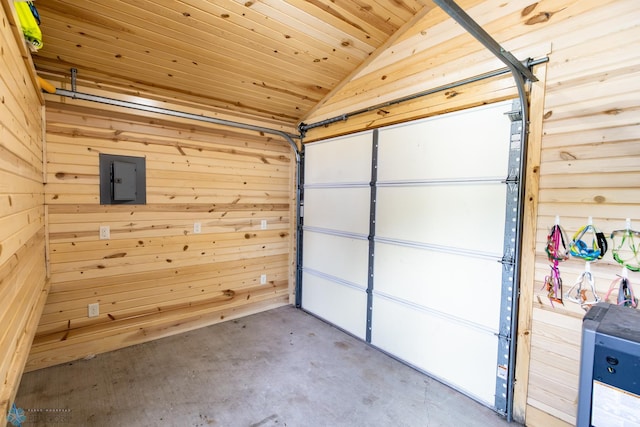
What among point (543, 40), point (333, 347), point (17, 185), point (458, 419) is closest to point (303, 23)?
point (543, 40)

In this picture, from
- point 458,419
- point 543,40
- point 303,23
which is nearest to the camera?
point 543,40

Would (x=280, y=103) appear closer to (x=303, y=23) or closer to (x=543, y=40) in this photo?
(x=303, y=23)

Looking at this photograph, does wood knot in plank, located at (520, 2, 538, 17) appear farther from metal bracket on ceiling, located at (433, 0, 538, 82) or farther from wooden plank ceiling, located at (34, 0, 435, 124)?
wooden plank ceiling, located at (34, 0, 435, 124)

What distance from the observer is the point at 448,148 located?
7.64 ft

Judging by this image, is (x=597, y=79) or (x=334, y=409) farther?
(x=334, y=409)

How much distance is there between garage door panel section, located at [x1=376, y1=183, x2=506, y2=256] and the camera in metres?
2.09

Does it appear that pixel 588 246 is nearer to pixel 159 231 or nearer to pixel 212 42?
pixel 212 42

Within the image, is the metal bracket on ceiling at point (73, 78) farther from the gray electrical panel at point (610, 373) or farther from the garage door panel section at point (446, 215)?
the gray electrical panel at point (610, 373)

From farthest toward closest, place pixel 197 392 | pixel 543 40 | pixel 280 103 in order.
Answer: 1. pixel 280 103
2. pixel 197 392
3. pixel 543 40

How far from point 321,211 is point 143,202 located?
1.89 m

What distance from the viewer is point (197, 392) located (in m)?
2.21

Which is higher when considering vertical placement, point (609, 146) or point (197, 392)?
point (609, 146)

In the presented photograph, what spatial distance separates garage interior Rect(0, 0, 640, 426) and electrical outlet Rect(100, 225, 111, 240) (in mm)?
20

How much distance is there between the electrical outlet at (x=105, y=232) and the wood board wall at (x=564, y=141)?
322 centimetres
